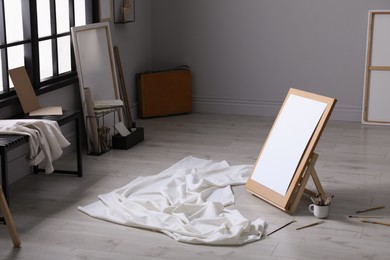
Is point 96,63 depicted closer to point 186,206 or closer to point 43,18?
point 43,18

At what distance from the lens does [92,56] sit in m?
6.19

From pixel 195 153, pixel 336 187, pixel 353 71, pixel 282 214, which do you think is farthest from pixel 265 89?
pixel 282 214

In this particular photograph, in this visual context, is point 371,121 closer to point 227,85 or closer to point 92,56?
point 227,85

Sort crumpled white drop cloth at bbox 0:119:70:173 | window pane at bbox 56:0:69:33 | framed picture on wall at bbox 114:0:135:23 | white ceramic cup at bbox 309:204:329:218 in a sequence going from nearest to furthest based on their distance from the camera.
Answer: white ceramic cup at bbox 309:204:329:218, crumpled white drop cloth at bbox 0:119:70:173, window pane at bbox 56:0:69:33, framed picture on wall at bbox 114:0:135:23

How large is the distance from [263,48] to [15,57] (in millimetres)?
3010

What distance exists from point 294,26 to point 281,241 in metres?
3.66

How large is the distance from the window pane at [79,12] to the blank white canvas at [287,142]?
90.5 inches

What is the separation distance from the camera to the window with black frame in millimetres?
5141

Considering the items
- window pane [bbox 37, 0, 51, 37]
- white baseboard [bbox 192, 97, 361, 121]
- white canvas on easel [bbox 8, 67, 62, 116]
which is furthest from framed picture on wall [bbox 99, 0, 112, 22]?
white baseboard [bbox 192, 97, 361, 121]

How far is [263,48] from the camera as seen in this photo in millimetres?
7414

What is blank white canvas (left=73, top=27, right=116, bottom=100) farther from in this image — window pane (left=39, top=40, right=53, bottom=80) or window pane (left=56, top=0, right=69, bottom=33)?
window pane (left=39, top=40, right=53, bottom=80)

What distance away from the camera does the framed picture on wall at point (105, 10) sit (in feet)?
21.1

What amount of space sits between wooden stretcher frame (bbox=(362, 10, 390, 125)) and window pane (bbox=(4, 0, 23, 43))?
3.50 metres

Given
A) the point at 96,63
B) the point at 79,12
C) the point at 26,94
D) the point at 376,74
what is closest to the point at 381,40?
the point at 376,74
